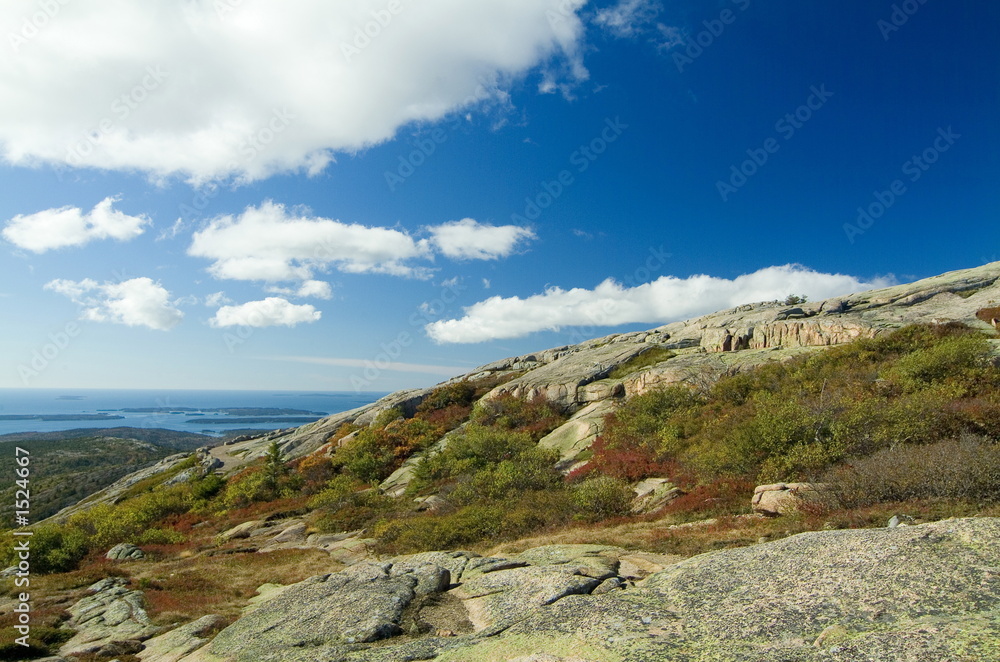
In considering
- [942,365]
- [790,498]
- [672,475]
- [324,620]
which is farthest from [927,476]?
[324,620]

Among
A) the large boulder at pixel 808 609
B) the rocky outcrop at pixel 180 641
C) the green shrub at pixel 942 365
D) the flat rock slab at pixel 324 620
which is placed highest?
the green shrub at pixel 942 365

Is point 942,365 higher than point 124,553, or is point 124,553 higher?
point 942,365

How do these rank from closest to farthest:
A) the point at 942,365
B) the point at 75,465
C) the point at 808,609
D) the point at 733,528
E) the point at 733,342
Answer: the point at 808,609 < the point at 733,528 < the point at 942,365 < the point at 733,342 < the point at 75,465

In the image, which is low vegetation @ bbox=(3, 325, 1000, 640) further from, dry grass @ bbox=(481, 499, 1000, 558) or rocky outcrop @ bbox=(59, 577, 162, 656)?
rocky outcrop @ bbox=(59, 577, 162, 656)

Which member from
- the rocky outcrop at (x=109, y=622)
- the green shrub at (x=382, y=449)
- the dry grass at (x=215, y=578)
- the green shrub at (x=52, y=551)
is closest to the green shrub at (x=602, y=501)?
the dry grass at (x=215, y=578)

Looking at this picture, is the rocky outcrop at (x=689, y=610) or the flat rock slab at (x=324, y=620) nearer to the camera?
the rocky outcrop at (x=689, y=610)

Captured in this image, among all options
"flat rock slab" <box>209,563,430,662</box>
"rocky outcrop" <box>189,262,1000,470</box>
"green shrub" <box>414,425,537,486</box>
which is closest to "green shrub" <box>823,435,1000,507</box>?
"flat rock slab" <box>209,563,430,662</box>

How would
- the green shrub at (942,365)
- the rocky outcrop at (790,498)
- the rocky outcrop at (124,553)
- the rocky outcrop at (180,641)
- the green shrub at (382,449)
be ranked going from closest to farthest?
1. the rocky outcrop at (180,641)
2. the rocky outcrop at (790,498)
3. the green shrub at (942,365)
4. the rocky outcrop at (124,553)
5. the green shrub at (382,449)

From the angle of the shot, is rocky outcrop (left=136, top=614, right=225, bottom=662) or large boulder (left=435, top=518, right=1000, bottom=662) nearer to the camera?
large boulder (left=435, top=518, right=1000, bottom=662)

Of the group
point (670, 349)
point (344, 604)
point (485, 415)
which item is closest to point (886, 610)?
point (344, 604)

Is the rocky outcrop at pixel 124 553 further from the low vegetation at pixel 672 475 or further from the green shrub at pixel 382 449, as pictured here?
the green shrub at pixel 382 449

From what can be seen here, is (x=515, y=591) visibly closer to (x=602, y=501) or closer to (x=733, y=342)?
(x=602, y=501)

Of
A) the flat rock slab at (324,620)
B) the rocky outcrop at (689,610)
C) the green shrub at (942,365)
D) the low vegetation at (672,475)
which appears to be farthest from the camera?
the green shrub at (942,365)

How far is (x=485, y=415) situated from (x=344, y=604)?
32.4 meters
